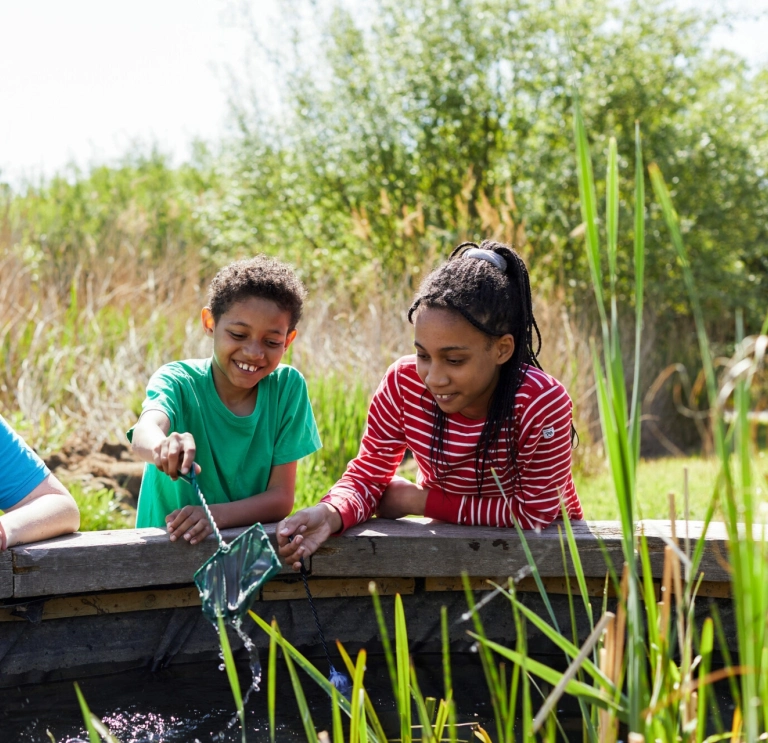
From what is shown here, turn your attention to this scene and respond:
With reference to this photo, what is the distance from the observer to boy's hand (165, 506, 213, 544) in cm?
255

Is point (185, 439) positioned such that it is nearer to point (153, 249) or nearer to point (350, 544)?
point (350, 544)

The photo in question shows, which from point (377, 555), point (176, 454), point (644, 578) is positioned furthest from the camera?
point (377, 555)

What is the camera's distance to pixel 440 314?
258 cm

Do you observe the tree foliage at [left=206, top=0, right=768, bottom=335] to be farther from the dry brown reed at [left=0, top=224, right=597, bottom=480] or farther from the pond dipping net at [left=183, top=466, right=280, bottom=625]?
the pond dipping net at [left=183, top=466, right=280, bottom=625]

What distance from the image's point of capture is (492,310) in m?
2.63

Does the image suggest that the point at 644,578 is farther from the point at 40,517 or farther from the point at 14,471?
the point at 14,471

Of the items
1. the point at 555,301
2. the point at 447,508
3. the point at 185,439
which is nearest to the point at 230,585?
the point at 185,439

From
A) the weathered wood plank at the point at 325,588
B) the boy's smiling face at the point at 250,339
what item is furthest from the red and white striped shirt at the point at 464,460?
the boy's smiling face at the point at 250,339

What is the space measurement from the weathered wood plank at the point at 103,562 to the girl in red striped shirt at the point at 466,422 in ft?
0.94

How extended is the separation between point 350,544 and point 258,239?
10.5 meters

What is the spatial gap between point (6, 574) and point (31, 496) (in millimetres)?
262

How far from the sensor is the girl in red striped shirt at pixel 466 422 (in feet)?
8.48

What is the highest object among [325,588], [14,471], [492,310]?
[492,310]

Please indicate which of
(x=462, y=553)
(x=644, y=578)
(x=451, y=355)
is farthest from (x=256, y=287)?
(x=644, y=578)
